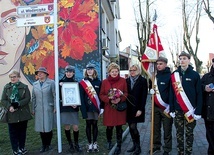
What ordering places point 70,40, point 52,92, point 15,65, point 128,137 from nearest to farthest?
1. point 52,92
2. point 128,137
3. point 70,40
4. point 15,65

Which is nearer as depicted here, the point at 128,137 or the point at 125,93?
the point at 125,93

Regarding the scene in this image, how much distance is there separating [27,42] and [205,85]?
522 inches

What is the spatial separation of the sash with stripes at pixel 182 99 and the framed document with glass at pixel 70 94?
2.18m

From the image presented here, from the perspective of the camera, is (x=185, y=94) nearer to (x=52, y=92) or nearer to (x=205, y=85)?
(x=205, y=85)

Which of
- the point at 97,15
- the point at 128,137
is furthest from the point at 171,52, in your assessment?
the point at 128,137

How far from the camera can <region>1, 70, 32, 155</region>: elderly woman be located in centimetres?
635

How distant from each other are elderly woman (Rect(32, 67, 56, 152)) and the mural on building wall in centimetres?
976

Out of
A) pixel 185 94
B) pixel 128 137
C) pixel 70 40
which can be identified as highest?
pixel 70 40

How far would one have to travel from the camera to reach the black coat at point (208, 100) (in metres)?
5.98

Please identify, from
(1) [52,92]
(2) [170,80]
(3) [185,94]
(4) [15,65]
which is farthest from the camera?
(4) [15,65]

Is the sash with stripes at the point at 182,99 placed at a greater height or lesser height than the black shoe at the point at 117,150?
greater

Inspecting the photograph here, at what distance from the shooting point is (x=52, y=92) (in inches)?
269

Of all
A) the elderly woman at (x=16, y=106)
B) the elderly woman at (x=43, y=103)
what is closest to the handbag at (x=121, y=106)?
the elderly woman at (x=43, y=103)

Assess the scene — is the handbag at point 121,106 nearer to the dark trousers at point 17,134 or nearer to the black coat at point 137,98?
the black coat at point 137,98
